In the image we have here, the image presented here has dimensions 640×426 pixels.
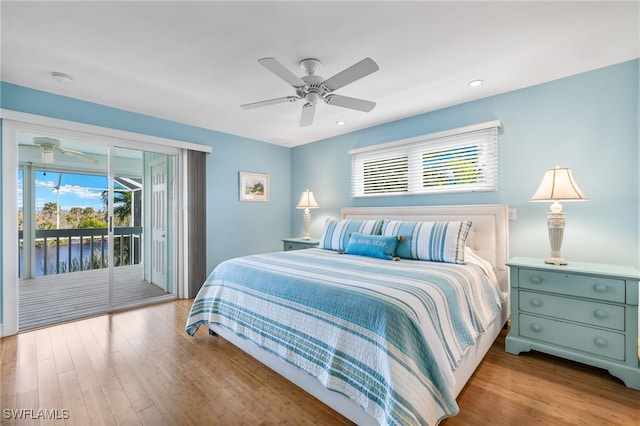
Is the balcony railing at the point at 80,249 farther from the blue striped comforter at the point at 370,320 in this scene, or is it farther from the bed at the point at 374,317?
the blue striped comforter at the point at 370,320

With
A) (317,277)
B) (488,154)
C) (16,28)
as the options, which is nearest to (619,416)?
(317,277)

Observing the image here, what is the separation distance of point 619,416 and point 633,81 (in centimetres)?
249

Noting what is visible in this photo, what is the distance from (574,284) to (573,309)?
0.19m

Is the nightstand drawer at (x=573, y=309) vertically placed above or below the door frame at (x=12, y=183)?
below

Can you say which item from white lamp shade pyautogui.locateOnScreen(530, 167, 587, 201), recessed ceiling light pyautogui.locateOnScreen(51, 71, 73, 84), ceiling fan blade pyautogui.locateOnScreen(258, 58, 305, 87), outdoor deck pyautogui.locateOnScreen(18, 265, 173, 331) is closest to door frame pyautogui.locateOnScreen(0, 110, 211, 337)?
outdoor deck pyautogui.locateOnScreen(18, 265, 173, 331)

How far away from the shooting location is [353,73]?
1.95m

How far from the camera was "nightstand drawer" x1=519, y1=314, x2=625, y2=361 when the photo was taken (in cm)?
199

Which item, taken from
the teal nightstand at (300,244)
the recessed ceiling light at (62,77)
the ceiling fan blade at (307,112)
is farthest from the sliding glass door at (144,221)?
the ceiling fan blade at (307,112)

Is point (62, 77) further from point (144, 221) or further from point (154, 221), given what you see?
point (144, 221)

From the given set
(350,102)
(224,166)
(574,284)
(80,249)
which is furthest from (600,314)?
(80,249)

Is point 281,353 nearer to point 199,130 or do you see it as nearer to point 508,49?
point 508,49

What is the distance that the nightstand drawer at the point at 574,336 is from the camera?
6.54ft

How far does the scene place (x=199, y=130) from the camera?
409 centimetres

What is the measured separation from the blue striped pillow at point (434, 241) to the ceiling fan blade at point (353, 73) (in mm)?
1542
